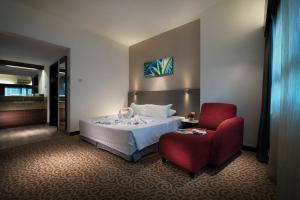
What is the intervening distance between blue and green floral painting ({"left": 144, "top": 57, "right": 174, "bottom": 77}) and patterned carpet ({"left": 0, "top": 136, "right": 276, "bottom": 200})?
8.39ft

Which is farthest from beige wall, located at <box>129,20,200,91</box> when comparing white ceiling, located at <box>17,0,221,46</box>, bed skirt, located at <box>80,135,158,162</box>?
bed skirt, located at <box>80,135,158,162</box>

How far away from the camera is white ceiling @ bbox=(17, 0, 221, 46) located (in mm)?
3195

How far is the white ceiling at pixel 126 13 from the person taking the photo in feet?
10.5

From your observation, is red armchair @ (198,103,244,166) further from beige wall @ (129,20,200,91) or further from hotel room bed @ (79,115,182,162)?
beige wall @ (129,20,200,91)

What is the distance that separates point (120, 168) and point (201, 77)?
2.68 metres

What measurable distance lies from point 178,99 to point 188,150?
7.41ft

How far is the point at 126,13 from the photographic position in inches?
141

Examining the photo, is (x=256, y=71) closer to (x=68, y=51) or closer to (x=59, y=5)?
(x=59, y=5)

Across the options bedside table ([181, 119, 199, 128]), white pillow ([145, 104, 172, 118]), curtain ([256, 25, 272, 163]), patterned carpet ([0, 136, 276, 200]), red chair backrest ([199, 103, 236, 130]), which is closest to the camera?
patterned carpet ([0, 136, 276, 200])

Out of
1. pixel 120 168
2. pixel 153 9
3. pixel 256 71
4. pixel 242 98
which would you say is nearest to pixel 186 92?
pixel 242 98

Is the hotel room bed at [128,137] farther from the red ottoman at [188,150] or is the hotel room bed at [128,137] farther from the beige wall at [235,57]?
the beige wall at [235,57]

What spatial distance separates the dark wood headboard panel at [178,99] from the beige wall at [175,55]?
16cm

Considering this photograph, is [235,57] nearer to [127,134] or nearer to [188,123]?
[188,123]

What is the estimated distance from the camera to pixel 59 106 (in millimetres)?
4895
